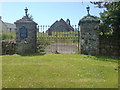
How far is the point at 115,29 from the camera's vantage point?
33.9 ft

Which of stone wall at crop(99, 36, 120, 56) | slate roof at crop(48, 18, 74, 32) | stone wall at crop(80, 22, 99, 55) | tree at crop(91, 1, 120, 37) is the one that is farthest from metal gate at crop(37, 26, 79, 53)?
slate roof at crop(48, 18, 74, 32)

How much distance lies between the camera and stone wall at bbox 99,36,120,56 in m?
10.6

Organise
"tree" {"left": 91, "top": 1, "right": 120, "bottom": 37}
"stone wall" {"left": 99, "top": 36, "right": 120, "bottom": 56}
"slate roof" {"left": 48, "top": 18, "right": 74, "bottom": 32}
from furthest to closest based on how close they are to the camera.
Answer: "slate roof" {"left": 48, "top": 18, "right": 74, "bottom": 32}
"stone wall" {"left": 99, "top": 36, "right": 120, "bottom": 56}
"tree" {"left": 91, "top": 1, "right": 120, "bottom": 37}

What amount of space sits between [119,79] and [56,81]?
6.18 feet

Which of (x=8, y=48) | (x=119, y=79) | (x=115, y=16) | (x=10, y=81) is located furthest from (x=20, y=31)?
(x=119, y=79)

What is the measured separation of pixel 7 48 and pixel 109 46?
674cm

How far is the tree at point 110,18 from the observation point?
9.85m

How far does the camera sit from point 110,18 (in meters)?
10.0

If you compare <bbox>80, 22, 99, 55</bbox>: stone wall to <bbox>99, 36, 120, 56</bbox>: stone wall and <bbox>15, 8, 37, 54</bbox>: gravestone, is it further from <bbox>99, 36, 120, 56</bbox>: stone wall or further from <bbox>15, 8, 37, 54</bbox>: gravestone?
<bbox>15, 8, 37, 54</bbox>: gravestone

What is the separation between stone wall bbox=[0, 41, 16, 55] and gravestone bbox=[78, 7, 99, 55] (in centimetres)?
466

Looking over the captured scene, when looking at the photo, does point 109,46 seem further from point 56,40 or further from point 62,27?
point 62,27

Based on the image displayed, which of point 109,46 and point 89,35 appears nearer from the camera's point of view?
point 109,46

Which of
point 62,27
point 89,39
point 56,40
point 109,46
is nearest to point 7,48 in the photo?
point 56,40

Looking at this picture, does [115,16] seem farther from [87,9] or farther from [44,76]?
[44,76]
